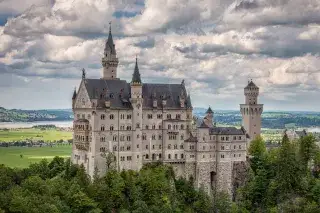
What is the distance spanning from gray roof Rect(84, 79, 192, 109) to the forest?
1483 centimetres

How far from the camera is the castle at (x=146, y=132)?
122 metres

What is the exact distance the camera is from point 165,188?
121250 millimetres

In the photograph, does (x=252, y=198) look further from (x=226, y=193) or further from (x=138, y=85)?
(x=138, y=85)

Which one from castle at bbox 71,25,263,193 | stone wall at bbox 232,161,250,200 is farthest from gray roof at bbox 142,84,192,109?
stone wall at bbox 232,161,250,200

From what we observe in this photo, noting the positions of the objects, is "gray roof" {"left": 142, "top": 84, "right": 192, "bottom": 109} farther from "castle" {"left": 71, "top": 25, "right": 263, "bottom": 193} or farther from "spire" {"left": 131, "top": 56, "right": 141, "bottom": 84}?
"spire" {"left": 131, "top": 56, "right": 141, "bottom": 84}

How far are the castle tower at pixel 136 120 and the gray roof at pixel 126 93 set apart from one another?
1888 millimetres

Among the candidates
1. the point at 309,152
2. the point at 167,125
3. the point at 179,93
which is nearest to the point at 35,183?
the point at 167,125

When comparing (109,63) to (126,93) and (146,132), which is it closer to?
(126,93)

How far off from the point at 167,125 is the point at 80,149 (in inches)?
856

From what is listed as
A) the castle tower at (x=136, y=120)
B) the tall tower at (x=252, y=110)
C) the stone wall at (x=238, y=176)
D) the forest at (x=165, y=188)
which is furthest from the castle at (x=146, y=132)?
the tall tower at (x=252, y=110)

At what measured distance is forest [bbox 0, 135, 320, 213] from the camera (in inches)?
4277

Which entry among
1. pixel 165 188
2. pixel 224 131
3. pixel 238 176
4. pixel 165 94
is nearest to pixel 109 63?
pixel 165 94

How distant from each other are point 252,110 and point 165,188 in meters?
44.7

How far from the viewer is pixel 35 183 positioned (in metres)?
110
